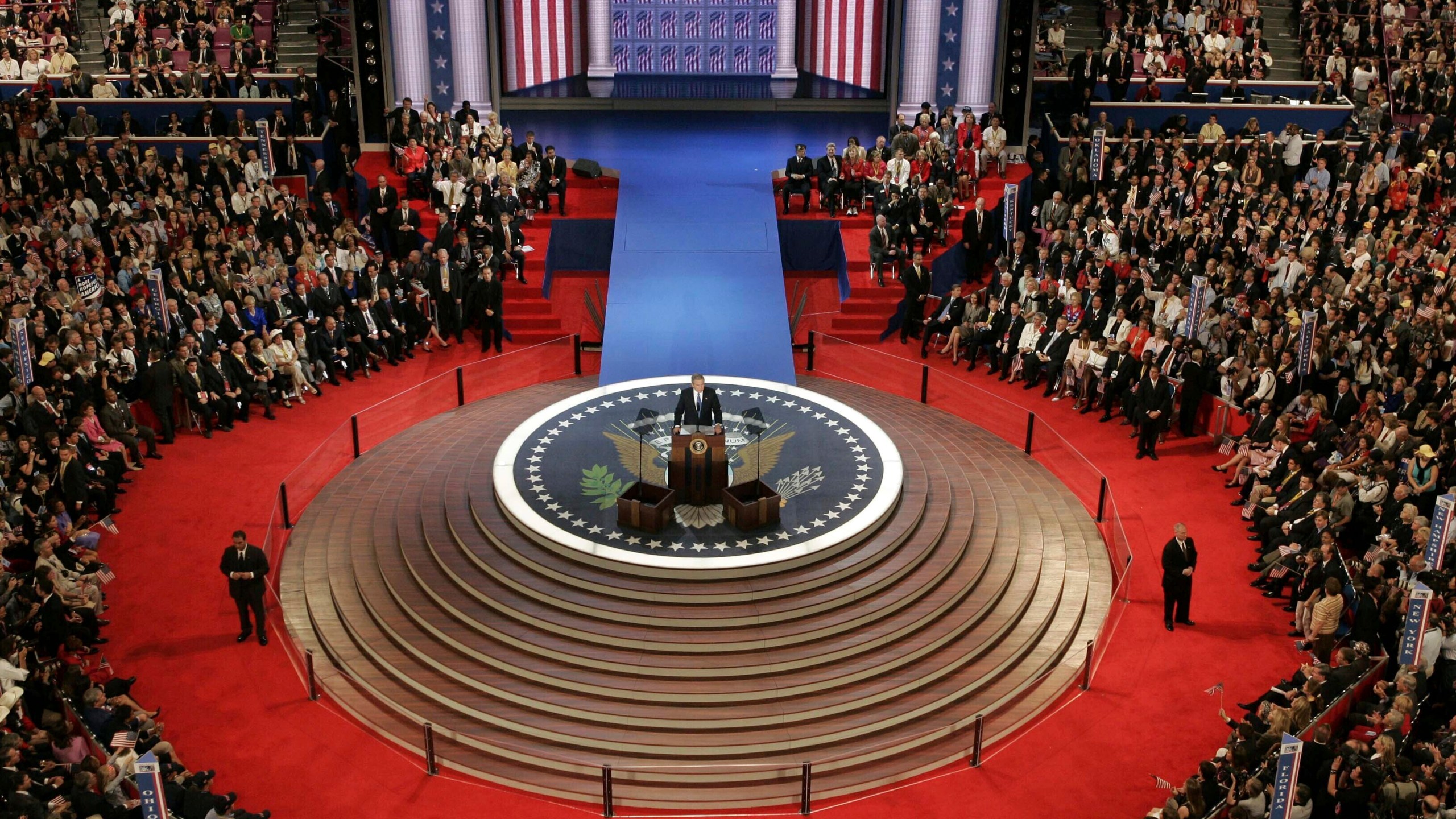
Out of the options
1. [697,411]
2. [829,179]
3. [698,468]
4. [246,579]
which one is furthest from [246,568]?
[829,179]

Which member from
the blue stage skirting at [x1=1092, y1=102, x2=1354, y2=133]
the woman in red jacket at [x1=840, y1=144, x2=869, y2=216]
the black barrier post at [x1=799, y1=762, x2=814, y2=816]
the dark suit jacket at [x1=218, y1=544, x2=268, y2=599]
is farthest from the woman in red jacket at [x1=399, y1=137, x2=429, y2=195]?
the black barrier post at [x1=799, y1=762, x2=814, y2=816]

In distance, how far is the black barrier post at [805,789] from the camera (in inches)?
500

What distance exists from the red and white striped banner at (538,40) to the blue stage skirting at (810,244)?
1006cm

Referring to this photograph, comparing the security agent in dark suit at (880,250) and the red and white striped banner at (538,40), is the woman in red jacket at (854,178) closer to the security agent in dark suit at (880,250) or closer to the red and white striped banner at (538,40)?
the security agent in dark suit at (880,250)

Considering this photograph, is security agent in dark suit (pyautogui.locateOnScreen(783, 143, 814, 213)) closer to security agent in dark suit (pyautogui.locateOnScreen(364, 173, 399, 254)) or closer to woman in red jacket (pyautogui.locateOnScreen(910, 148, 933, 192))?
woman in red jacket (pyautogui.locateOnScreen(910, 148, 933, 192))

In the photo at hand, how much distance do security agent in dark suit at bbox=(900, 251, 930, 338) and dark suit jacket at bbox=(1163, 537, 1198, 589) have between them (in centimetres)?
915

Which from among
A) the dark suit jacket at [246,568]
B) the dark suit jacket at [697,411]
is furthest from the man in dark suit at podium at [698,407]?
the dark suit jacket at [246,568]

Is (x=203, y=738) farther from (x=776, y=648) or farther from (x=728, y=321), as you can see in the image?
(x=728, y=321)

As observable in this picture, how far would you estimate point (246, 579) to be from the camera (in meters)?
14.8

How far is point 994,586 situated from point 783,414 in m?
4.57

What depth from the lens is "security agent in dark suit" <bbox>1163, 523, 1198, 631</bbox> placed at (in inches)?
603

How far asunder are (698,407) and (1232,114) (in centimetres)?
1650

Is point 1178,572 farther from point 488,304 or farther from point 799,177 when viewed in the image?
point 799,177

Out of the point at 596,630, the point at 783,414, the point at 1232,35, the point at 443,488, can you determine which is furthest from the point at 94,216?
the point at 1232,35
